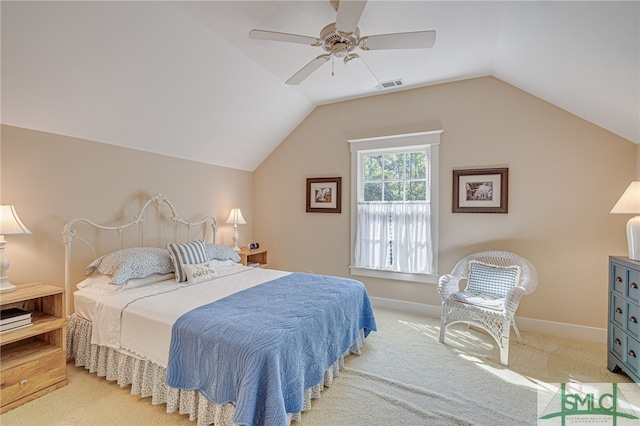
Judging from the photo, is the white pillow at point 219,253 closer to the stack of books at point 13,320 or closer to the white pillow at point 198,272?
the white pillow at point 198,272

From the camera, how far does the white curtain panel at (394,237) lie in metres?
3.78

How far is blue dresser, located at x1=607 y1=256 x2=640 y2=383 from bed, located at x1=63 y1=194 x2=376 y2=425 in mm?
1939

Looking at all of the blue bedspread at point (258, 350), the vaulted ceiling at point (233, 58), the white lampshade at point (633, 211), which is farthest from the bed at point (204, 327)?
the white lampshade at point (633, 211)

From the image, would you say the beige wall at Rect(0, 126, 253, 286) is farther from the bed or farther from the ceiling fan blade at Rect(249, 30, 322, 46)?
the ceiling fan blade at Rect(249, 30, 322, 46)

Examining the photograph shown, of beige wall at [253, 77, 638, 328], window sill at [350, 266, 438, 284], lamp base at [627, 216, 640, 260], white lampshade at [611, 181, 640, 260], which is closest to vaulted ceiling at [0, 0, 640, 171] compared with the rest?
beige wall at [253, 77, 638, 328]

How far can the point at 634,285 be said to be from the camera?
2.22 m

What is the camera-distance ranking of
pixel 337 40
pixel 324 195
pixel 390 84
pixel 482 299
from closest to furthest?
pixel 337 40
pixel 482 299
pixel 390 84
pixel 324 195

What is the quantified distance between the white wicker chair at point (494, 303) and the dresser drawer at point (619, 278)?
528mm

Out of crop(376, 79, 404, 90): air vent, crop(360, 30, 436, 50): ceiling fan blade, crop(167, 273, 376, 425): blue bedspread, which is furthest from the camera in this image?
crop(376, 79, 404, 90): air vent

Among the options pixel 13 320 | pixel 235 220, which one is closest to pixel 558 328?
pixel 235 220

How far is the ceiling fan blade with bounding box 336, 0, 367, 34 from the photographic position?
1.56 m

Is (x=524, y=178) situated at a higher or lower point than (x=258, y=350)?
higher

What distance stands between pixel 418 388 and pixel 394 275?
6.02 ft

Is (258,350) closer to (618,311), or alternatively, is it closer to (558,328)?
(618,311)
